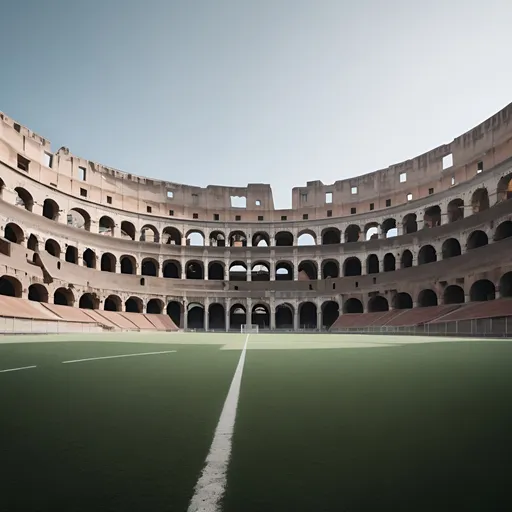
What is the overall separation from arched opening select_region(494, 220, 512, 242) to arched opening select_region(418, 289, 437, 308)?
897cm

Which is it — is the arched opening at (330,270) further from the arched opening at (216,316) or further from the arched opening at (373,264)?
the arched opening at (216,316)

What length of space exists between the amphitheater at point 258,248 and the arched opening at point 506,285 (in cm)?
16

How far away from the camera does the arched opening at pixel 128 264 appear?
2067 inches

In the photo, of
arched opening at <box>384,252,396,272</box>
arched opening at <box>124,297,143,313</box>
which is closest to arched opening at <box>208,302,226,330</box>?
arched opening at <box>124,297,143,313</box>

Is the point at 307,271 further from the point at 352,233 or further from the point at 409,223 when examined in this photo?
the point at 409,223

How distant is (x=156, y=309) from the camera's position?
54.4 meters

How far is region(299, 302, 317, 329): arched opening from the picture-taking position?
58219mm

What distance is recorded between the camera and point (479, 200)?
43062 mm

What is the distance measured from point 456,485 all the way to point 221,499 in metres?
0.97

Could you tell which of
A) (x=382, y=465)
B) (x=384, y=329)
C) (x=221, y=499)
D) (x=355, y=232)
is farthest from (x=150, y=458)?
(x=355, y=232)

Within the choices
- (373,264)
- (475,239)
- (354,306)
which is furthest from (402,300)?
(475,239)

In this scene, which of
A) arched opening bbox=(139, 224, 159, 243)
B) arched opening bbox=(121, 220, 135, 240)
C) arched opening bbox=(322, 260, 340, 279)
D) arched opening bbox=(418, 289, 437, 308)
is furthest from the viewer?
arched opening bbox=(322, 260, 340, 279)

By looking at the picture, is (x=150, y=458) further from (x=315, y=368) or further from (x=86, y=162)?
(x=86, y=162)

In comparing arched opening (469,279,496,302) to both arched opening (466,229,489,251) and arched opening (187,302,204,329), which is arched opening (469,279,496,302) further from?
arched opening (187,302,204,329)
